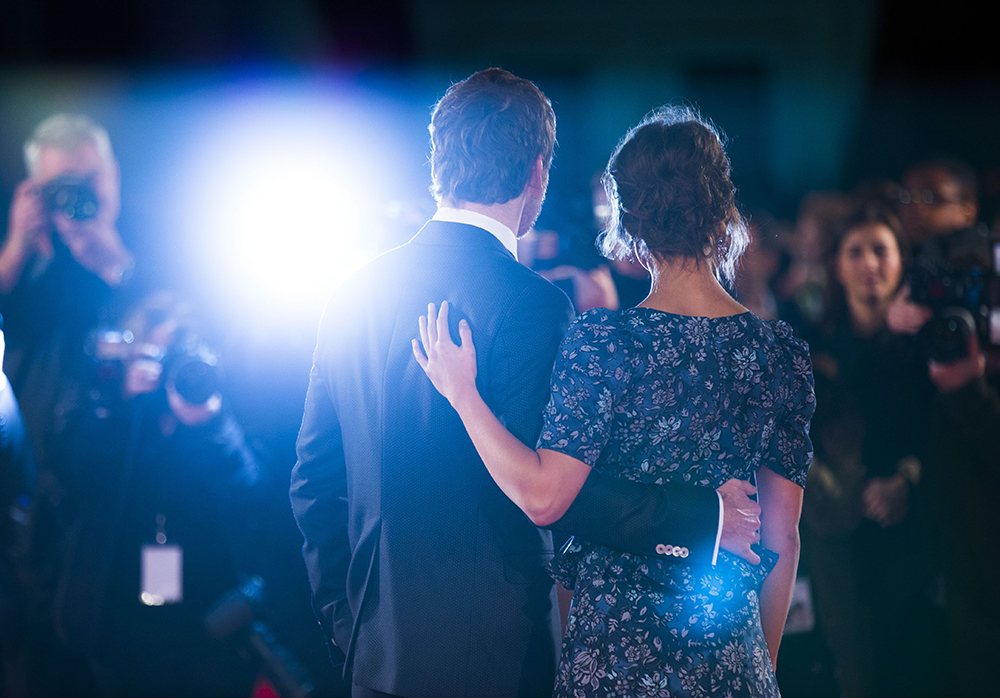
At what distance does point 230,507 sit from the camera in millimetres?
2213

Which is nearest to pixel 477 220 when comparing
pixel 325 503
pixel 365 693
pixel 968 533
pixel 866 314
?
pixel 325 503

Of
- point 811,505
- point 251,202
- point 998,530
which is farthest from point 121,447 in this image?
point 998,530

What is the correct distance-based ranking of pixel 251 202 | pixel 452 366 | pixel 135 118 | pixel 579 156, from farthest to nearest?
pixel 579 156, pixel 135 118, pixel 251 202, pixel 452 366

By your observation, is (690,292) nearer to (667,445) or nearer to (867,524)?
(667,445)

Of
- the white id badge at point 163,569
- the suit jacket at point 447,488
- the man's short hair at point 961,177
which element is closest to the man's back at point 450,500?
the suit jacket at point 447,488

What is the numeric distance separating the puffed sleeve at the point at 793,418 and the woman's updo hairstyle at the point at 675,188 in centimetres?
18

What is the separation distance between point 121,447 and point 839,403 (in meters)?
2.12

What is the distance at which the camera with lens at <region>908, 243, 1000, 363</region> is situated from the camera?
2.16m

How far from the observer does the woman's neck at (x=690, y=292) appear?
3.95ft

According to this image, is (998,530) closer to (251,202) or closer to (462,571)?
(462,571)

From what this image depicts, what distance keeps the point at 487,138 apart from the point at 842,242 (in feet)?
5.28

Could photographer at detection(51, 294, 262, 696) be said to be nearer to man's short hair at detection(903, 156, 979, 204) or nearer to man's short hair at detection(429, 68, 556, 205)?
man's short hair at detection(429, 68, 556, 205)

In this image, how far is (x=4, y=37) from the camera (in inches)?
141

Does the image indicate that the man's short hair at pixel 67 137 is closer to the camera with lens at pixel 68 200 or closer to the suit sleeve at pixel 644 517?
the camera with lens at pixel 68 200
